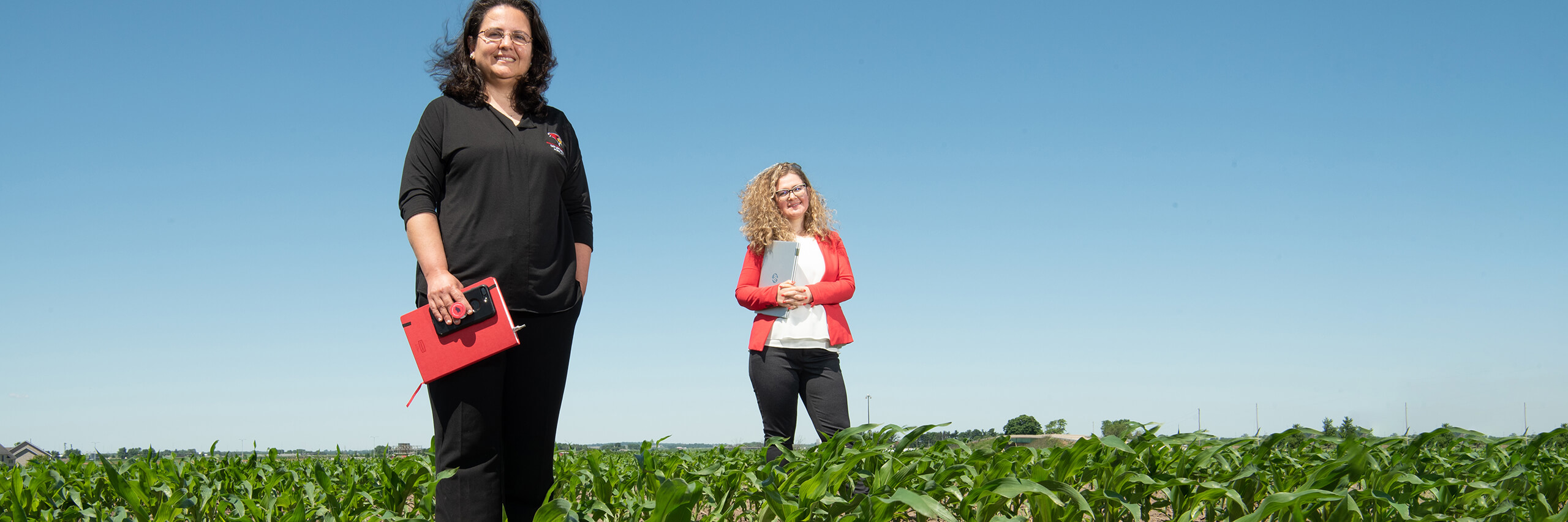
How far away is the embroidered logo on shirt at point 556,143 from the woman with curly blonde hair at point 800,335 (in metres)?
1.77

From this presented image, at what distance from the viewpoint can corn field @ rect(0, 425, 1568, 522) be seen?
105 inches

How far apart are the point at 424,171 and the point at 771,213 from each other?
2.39m

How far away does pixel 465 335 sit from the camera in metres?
2.30

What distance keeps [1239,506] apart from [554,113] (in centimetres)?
270

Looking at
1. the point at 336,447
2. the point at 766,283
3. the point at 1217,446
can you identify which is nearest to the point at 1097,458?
the point at 1217,446

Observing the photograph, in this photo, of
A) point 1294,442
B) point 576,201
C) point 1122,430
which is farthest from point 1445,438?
point 576,201

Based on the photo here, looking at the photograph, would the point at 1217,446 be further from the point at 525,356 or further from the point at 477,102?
the point at 477,102

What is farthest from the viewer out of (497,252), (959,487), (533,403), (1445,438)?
(1445,438)

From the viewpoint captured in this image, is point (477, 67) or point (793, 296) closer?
point (477, 67)

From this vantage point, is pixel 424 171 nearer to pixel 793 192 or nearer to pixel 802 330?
pixel 802 330

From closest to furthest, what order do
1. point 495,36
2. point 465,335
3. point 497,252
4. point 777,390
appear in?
point 465,335 → point 497,252 → point 495,36 → point 777,390

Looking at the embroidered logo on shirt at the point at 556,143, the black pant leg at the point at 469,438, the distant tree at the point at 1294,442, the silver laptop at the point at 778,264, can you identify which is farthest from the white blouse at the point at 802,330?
the distant tree at the point at 1294,442

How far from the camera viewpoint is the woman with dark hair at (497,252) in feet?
7.90

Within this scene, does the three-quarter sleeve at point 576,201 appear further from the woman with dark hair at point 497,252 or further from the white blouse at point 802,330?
the white blouse at point 802,330
